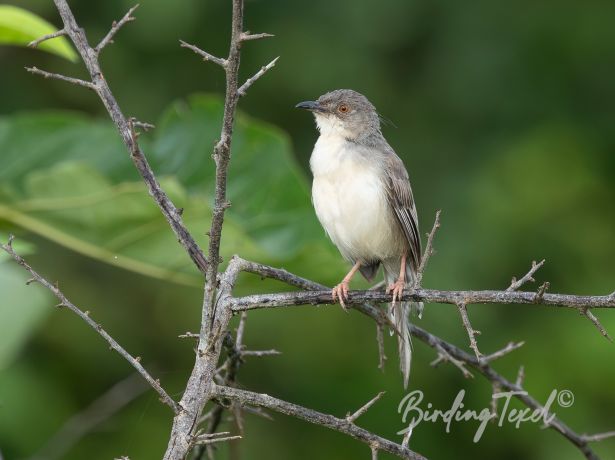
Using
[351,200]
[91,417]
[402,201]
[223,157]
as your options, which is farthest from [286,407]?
[91,417]

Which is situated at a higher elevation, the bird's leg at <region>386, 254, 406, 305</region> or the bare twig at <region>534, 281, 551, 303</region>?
the bird's leg at <region>386, 254, 406, 305</region>

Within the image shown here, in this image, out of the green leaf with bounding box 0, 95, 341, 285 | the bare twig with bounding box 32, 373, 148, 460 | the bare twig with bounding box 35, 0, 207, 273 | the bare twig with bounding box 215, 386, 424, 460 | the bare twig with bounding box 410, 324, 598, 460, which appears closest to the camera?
the bare twig with bounding box 215, 386, 424, 460

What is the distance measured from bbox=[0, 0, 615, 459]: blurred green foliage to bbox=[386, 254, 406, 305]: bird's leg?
0.77m

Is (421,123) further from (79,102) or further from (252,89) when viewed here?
(79,102)

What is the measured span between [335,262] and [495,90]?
3809 mm

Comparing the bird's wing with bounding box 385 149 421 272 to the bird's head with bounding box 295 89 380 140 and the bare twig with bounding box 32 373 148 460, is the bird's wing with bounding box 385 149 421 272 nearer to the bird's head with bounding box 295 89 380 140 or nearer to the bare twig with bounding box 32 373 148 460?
the bird's head with bounding box 295 89 380 140

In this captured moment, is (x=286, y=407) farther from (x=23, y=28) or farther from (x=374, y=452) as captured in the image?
(x=23, y=28)

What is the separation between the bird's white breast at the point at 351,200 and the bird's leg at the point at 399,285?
0.13m

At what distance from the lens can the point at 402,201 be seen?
417cm

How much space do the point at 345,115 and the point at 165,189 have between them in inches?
55.7

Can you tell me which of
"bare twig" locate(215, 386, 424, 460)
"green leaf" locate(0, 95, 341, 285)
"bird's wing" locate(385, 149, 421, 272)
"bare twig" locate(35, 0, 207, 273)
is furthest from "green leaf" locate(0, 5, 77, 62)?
"bare twig" locate(215, 386, 424, 460)

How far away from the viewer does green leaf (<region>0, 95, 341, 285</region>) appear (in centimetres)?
352

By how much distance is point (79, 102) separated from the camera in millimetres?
6852

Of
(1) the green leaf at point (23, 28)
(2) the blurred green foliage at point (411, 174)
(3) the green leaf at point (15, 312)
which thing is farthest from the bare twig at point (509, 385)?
(1) the green leaf at point (23, 28)
